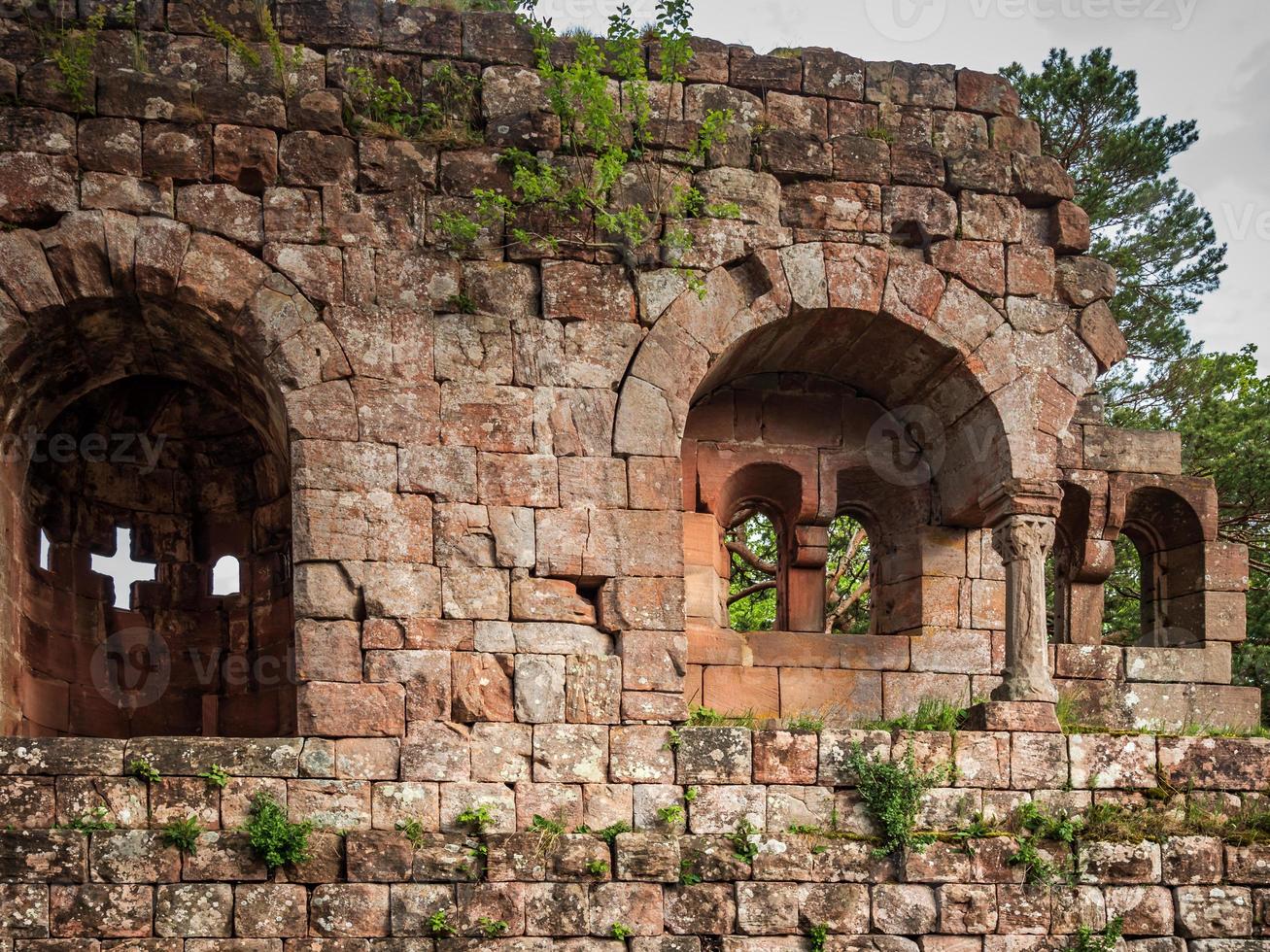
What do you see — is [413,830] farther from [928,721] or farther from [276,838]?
[928,721]

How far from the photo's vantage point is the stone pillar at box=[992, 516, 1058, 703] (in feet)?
36.7

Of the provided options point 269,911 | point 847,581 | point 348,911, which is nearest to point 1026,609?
point 348,911

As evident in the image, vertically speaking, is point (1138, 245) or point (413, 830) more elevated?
point (1138, 245)

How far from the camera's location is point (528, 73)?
11.5 meters

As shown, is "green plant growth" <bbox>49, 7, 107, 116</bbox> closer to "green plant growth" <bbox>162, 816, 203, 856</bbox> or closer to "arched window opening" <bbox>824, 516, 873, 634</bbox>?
"green plant growth" <bbox>162, 816, 203, 856</bbox>

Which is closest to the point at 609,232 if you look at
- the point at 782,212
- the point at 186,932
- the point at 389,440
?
Result: the point at 782,212

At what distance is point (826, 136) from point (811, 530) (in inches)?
117

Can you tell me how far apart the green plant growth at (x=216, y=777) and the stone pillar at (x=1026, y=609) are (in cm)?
511

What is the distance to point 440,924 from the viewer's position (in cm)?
980

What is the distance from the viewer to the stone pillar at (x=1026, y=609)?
1117 centimetres

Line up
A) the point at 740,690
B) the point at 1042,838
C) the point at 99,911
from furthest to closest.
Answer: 1. the point at 740,690
2. the point at 1042,838
3. the point at 99,911

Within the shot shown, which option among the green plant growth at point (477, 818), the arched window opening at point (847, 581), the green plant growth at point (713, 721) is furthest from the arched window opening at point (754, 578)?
the green plant growth at point (477, 818)

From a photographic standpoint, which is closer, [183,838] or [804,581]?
[183,838]

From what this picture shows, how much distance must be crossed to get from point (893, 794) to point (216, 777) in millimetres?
4261
